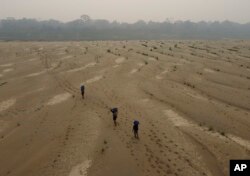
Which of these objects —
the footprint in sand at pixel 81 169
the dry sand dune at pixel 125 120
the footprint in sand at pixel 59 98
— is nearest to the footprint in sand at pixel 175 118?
the dry sand dune at pixel 125 120

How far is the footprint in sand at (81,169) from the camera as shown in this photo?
17125 mm

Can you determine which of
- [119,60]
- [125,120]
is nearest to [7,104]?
[125,120]

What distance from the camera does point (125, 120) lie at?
24625mm

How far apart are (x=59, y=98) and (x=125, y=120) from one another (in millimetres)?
9681

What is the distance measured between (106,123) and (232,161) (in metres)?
9.63

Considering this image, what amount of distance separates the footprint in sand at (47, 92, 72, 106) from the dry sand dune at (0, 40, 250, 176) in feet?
0.31

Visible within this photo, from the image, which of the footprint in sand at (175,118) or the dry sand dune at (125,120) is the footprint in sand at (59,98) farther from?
the footprint in sand at (175,118)

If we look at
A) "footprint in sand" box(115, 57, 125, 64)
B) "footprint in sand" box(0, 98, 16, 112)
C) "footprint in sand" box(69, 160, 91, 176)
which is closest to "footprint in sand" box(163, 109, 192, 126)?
"footprint in sand" box(69, 160, 91, 176)

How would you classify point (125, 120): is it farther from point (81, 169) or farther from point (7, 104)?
point (7, 104)

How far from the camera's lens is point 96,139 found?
21.2 m

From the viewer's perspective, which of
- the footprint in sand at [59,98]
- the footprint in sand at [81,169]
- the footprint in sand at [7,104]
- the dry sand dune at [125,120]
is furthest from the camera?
the footprint in sand at [59,98]

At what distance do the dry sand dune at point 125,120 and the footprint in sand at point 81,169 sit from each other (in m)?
0.05

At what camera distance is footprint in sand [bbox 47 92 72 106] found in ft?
99.5

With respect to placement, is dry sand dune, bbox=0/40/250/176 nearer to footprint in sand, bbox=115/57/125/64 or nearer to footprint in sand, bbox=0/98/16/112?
footprint in sand, bbox=0/98/16/112
